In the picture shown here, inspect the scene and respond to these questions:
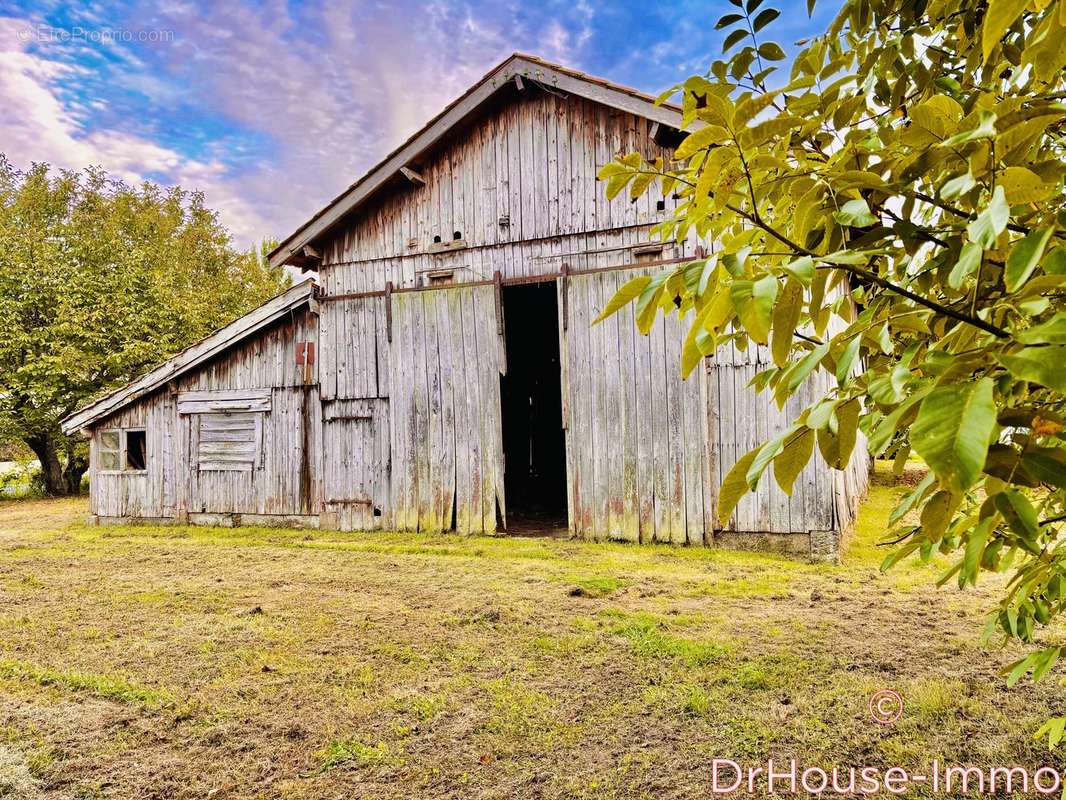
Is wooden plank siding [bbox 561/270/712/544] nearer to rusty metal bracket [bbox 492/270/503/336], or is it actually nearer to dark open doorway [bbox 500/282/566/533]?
rusty metal bracket [bbox 492/270/503/336]

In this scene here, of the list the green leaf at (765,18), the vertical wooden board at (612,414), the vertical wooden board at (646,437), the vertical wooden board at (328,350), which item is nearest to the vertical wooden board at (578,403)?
the vertical wooden board at (612,414)

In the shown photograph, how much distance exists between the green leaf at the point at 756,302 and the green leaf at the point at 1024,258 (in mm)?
273

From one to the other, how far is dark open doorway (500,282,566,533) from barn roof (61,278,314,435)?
177 inches

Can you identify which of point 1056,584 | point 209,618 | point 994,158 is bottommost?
point 209,618

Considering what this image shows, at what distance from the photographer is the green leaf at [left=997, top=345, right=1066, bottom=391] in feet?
2.07

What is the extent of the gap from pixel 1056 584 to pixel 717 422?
659 cm

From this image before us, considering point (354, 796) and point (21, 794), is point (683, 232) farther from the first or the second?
point (21, 794)

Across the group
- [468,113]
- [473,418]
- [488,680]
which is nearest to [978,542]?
[488,680]

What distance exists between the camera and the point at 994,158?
0.85 metres

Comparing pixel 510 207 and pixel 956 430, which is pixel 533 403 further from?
pixel 956 430

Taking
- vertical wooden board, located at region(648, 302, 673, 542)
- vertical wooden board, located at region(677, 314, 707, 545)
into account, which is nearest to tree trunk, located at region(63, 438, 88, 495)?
vertical wooden board, located at region(648, 302, 673, 542)

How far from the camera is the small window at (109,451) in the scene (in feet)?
37.1

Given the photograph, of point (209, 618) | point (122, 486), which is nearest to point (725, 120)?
point (209, 618)

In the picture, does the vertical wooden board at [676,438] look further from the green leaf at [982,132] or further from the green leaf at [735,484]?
the green leaf at [982,132]
